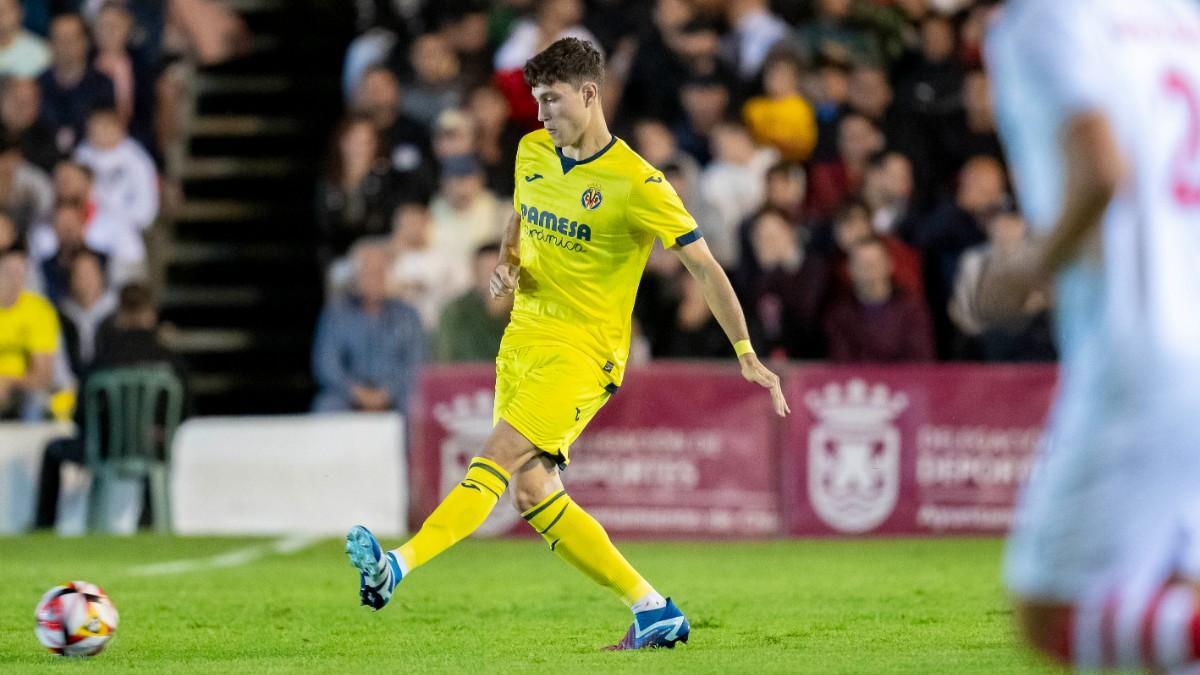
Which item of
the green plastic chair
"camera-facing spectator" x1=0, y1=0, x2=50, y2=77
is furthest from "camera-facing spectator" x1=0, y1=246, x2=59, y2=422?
"camera-facing spectator" x1=0, y1=0, x2=50, y2=77

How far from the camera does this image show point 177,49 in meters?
19.0

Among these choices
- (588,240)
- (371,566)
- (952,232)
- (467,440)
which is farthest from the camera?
(952,232)

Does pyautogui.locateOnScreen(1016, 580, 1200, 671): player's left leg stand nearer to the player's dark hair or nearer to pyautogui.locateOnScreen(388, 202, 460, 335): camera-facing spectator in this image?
the player's dark hair

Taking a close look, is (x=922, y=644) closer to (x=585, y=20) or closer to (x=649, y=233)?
(x=649, y=233)

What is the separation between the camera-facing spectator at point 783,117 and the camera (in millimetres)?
16625

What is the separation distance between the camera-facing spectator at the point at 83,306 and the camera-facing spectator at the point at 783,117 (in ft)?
18.1

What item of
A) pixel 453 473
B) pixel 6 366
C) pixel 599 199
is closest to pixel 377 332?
pixel 453 473

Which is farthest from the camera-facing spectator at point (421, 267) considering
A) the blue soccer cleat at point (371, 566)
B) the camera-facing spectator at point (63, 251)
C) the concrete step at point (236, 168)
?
the blue soccer cleat at point (371, 566)

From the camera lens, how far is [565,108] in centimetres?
771

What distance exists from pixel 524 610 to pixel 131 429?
5.83m

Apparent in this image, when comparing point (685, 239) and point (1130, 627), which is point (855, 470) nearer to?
point (685, 239)

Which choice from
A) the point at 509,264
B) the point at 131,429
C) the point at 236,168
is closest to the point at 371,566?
the point at 509,264

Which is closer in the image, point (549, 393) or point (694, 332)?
point (549, 393)

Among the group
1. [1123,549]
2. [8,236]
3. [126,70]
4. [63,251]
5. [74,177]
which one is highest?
[126,70]
